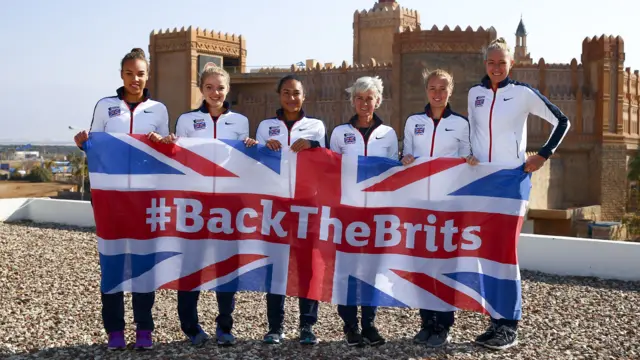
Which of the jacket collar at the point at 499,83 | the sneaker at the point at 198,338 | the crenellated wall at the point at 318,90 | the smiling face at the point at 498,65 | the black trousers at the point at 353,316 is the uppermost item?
the crenellated wall at the point at 318,90

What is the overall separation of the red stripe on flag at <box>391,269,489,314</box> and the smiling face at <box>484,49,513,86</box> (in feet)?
5.51

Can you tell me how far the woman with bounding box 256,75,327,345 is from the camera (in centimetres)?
544

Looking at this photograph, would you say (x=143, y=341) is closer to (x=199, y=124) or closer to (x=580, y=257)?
(x=199, y=124)

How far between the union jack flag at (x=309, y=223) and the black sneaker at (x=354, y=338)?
0.75 feet

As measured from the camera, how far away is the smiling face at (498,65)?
554 centimetres

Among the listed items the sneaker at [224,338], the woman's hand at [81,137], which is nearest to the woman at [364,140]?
the sneaker at [224,338]

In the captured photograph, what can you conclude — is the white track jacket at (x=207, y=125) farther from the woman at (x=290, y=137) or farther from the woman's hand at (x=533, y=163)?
the woman's hand at (x=533, y=163)

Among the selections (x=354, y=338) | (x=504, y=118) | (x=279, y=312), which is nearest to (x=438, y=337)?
(x=354, y=338)

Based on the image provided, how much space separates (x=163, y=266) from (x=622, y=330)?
4199 mm

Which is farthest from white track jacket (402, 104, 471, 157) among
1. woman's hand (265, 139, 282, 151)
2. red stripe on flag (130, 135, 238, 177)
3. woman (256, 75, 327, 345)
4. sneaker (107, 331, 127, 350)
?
sneaker (107, 331, 127, 350)

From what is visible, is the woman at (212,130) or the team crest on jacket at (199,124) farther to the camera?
the team crest on jacket at (199,124)

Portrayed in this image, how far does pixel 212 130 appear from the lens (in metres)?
5.59

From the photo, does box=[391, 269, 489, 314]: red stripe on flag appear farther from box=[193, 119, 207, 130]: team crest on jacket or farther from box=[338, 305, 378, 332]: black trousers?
box=[193, 119, 207, 130]: team crest on jacket

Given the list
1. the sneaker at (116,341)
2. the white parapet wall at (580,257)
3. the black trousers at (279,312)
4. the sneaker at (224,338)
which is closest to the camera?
the sneaker at (116,341)
